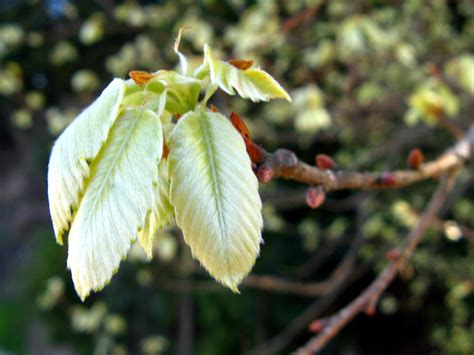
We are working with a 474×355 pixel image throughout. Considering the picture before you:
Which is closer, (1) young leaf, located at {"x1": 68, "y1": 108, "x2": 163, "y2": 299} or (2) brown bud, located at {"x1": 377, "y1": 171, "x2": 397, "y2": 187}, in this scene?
(1) young leaf, located at {"x1": 68, "y1": 108, "x2": 163, "y2": 299}

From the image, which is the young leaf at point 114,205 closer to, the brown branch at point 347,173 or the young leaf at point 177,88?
the young leaf at point 177,88

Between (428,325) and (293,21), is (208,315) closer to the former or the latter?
(428,325)

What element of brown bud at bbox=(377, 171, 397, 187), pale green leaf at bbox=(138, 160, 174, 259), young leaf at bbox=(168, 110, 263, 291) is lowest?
brown bud at bbox=(377, 171, 397, 187)

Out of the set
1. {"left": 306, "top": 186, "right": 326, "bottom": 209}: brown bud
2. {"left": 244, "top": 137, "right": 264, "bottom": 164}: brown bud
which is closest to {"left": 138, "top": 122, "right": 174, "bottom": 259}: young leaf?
{"left": 244, "top": 137, "right": 264, "bottom": 164}: brown bud

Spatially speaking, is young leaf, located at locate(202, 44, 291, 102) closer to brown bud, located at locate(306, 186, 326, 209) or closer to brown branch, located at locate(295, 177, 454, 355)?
brown bud, located at locate(306, 186, 326, 209)

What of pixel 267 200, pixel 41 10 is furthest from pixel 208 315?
pixel 41 10

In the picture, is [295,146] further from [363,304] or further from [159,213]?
[159,213]

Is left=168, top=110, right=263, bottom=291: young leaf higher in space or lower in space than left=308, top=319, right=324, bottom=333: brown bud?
higher
